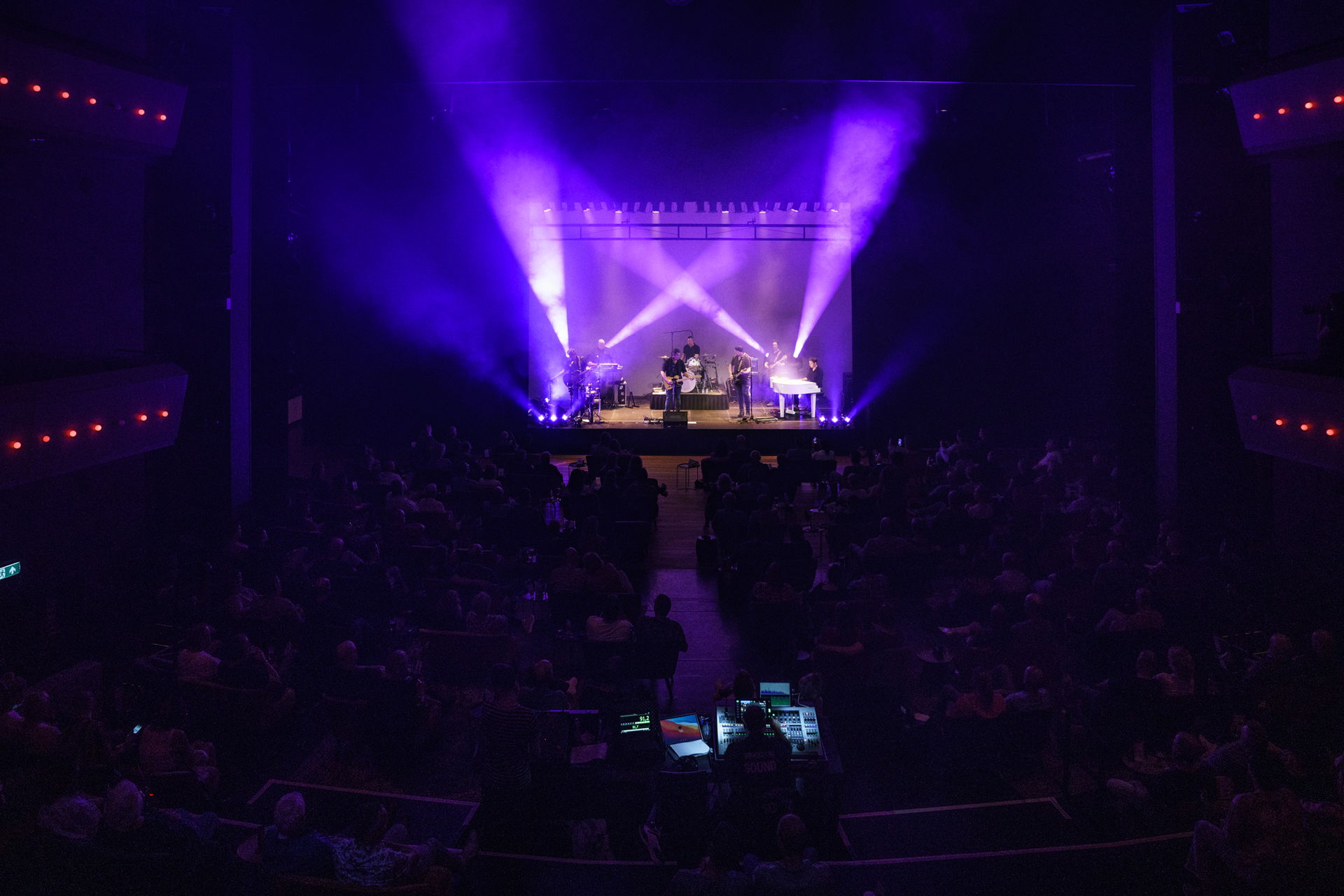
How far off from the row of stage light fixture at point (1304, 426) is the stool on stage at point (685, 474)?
7655 millimetres

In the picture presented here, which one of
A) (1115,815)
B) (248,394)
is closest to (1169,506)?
(1115,815)

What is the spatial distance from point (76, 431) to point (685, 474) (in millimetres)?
9263

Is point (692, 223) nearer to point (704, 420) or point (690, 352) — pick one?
point (690, 352)

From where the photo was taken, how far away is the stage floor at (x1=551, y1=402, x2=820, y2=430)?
17797 mm

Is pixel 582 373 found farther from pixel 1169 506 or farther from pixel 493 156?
pixel 1169 506

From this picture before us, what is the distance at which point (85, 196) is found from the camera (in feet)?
30.9

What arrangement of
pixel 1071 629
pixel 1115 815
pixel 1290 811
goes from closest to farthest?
pixel 1290 811 → pixel 1115 815 → pixel 1071 629

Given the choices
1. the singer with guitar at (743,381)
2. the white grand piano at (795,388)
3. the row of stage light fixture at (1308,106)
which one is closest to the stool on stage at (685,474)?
the singer with guitar at (743,381)

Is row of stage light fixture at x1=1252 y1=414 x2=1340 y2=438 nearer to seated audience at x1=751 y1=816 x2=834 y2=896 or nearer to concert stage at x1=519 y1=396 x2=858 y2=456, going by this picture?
seated audience at x1=751 y1=816 x2=834 y2=896

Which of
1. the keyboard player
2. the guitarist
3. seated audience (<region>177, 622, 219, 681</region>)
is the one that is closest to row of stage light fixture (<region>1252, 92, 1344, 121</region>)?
seated audience (<region>177, 622, 219, 681</region>)

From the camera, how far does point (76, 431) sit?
26.1 feet

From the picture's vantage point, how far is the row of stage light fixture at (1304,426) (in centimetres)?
802

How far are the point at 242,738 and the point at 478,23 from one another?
28.3 feet

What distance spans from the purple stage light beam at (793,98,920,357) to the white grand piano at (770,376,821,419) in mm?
2785
